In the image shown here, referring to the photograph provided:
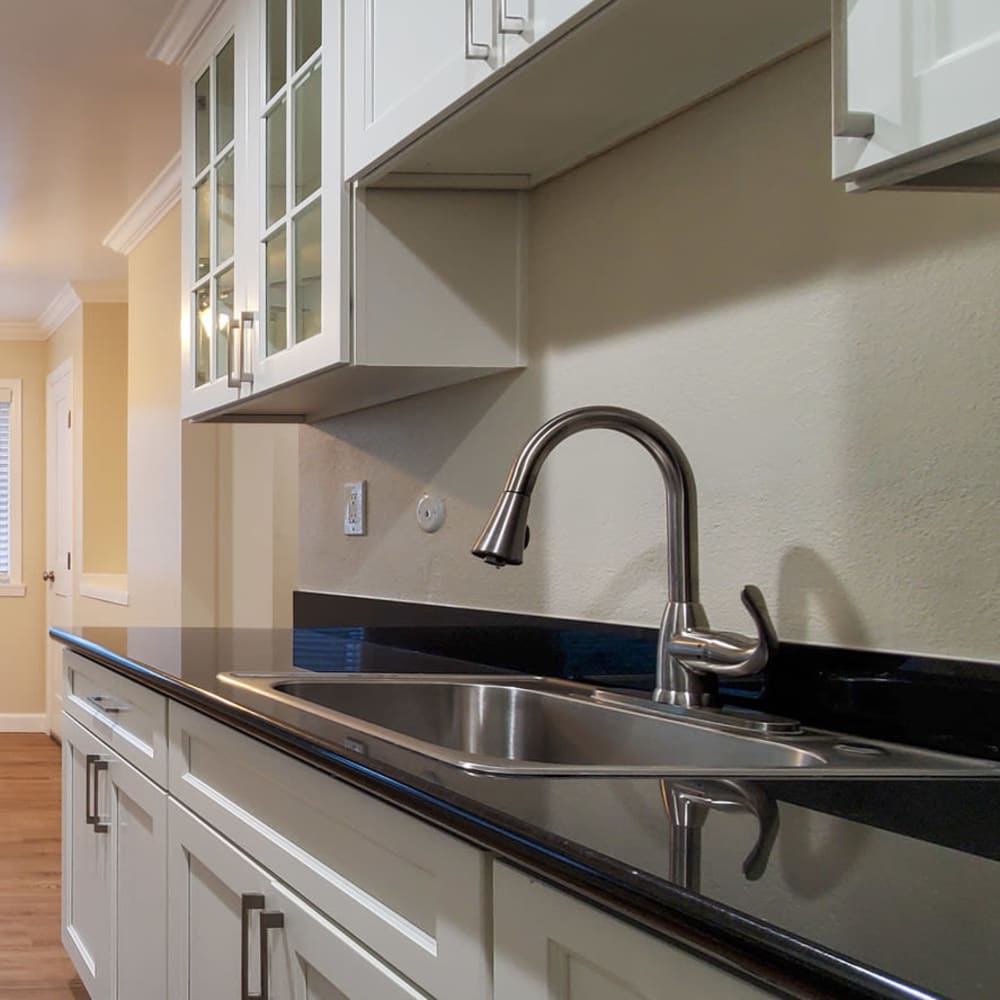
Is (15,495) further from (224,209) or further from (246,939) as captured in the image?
(246,939)

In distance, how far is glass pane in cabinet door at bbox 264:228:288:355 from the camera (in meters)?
2.26

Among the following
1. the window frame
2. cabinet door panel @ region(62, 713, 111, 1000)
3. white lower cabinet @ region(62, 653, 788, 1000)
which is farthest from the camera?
the window frame

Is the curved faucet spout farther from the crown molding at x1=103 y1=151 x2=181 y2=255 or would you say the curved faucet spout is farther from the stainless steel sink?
the crown molding at x1=103 y1=151 x2=181 y2=255

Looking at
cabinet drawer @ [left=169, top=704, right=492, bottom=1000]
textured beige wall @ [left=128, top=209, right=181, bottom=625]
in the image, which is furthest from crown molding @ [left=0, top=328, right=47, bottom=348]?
cabinet drawer @ [left=169, top=704, right=492, bottom=1000]

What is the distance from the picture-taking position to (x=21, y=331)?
7.36 metres

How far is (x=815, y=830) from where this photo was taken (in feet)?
2.80

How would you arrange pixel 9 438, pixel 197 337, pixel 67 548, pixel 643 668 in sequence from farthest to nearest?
pixel 9 438
pixel 67 548
pixel 197 337
pixel 643 668

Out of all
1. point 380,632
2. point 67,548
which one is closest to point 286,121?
point 380,632

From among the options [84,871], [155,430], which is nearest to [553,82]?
[84,871]

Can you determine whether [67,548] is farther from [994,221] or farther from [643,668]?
[994,221]

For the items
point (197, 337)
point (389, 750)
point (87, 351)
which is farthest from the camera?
point (87, 351)

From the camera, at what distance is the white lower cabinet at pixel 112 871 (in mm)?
2000

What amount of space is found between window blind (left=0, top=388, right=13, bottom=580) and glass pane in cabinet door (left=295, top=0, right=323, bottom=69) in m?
5.75

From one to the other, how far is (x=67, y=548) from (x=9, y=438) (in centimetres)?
94
